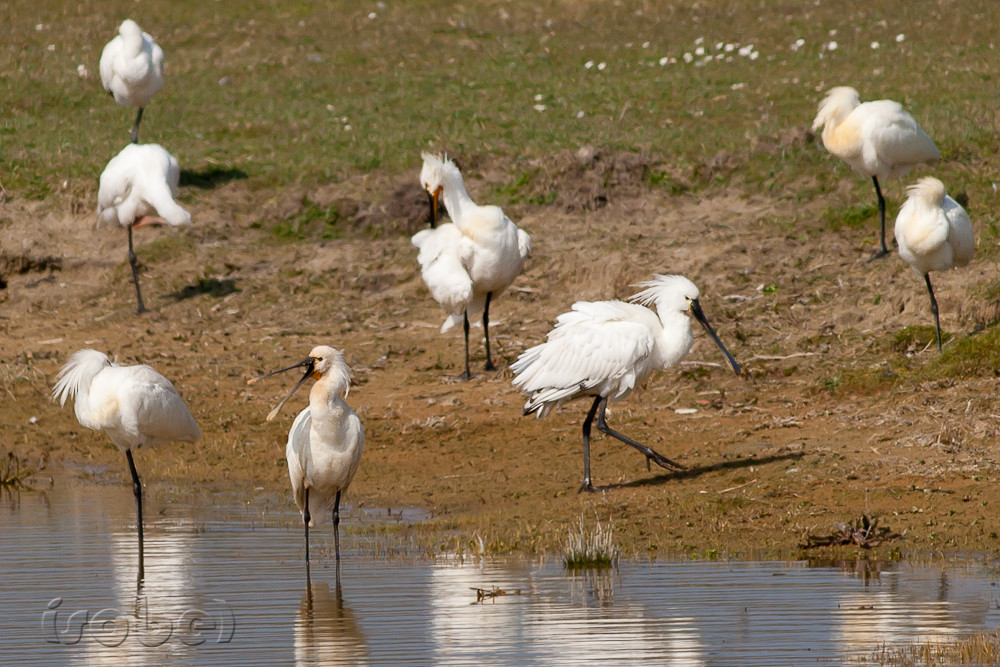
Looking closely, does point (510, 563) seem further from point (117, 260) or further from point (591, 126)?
point (591, 126)

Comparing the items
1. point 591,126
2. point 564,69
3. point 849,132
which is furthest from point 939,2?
point 849,132

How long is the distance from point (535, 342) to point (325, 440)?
4.99 meters

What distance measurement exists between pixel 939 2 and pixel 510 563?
694 inches

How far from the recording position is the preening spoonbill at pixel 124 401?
10.2 m

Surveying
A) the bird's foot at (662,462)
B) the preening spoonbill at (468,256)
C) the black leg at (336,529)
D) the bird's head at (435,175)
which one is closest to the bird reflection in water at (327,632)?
the black leg at (336,529)

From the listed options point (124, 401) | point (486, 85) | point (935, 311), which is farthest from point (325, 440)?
point (486, 85)

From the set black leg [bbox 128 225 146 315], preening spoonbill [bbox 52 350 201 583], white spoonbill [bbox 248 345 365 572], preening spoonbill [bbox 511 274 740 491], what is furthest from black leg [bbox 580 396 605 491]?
black leg [bbox 128 225 146 315]

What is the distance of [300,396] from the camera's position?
1364cm

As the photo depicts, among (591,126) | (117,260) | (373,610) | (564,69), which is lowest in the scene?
(373,610)

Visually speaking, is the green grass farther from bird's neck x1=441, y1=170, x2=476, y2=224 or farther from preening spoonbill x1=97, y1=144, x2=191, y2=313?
bird's neck x1=441, y1=170, x2=476, y2=224

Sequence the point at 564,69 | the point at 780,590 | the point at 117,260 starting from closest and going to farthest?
the point at 780,590 < the point at 117,260 < the point at 564,69

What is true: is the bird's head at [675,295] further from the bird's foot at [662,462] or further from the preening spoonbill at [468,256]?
the preening spoonbill at [468,256]

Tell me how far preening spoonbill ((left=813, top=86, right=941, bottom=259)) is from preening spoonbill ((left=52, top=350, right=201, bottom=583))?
6.77 m

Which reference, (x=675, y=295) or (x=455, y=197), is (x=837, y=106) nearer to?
(x=455, y=197)
